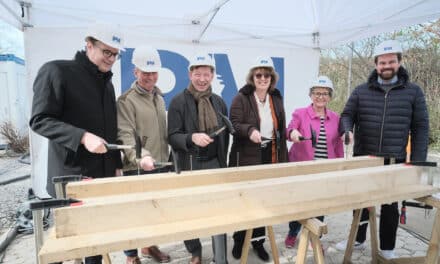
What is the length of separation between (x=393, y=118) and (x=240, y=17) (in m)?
2.42

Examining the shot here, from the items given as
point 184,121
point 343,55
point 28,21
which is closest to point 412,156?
point 184,121

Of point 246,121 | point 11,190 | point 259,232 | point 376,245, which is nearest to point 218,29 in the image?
point 246,121

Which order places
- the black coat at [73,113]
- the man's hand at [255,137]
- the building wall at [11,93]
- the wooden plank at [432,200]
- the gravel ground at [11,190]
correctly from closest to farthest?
1. the black coat at [73,113]
2. the wooden plank at [432,200]
3. the man's hand at [255,137]
4. the gravel ground at [11,190]
5. the building wall at [11,93]

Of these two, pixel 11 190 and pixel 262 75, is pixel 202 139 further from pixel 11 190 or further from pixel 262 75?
pixel 11 190

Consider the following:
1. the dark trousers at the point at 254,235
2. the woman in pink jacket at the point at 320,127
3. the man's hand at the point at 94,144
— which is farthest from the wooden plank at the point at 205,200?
the dark trousers at the point at 254,235

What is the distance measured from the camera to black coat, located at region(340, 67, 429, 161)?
219 centimetres

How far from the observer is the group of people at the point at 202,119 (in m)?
1.60

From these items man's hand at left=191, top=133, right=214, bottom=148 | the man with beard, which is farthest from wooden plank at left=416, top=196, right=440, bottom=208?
man's hand at left=191, top=133, right=214, bottom=148

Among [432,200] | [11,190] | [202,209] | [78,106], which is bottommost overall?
[11,190]

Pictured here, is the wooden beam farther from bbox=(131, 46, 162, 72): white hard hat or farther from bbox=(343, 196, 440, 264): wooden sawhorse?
bbox=(131, 46, 162, 72): white hard hat

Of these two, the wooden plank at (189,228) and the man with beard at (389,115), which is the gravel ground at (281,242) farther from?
the wooden plank at (189,228)

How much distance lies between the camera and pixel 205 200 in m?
1.27

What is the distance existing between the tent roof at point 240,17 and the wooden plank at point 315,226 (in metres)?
2.48

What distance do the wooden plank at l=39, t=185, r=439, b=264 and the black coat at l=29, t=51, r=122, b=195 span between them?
0.55m
